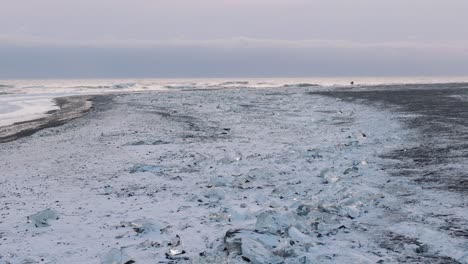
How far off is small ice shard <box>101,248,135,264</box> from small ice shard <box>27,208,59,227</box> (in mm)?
2229

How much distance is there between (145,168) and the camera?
1265cm

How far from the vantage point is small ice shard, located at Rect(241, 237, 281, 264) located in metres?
6.17

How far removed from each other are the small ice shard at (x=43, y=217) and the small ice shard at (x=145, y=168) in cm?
397

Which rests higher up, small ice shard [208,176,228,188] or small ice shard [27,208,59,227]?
small ice shard [208,176,228,188]

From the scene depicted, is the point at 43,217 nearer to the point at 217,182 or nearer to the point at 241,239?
the point at 217,182

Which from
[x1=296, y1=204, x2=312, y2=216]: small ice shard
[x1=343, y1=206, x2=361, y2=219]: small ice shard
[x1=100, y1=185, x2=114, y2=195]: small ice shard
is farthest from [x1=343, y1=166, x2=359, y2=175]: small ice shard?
[x1=100, y1=185, x2=114, y2=195]: small ice shard

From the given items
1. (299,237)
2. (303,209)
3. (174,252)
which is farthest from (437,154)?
(174,252)

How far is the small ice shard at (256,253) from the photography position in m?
6.17

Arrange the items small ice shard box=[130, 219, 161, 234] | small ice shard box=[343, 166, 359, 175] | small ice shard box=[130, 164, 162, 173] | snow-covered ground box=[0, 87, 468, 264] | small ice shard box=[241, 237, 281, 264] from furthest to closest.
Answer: small ice shard box=[130, 164, 162, 173] < small ice shard box=[343, 166, 359, 175] < small ice shard box=[130, 219, 161, 234] < snow-covered ground box=[0, 87, 468, 264] < small ice shard box=[241, 237, 281, 264]

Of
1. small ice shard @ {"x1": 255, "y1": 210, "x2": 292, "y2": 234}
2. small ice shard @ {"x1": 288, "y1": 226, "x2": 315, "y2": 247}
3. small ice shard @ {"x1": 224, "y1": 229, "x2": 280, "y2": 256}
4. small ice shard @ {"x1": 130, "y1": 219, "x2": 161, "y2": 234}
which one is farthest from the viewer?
small ice shard @ {"x1": 130, "y1": 219, "x2": 161, "y2": 234}

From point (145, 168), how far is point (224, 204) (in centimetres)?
420

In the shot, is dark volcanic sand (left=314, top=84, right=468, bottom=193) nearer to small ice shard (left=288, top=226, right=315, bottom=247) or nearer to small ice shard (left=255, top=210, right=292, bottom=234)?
small ice shard (left=255, top=210, right=292, bottom=234)

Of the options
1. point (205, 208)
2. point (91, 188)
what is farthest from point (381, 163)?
point (91, 188)

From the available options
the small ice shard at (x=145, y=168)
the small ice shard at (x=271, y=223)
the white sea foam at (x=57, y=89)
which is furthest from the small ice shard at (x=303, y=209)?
the white sea foam at (x=57, y=89)
